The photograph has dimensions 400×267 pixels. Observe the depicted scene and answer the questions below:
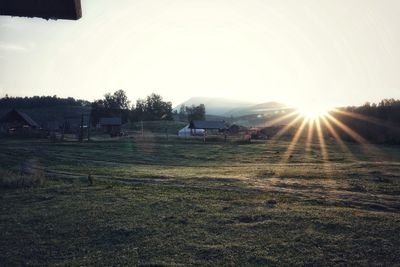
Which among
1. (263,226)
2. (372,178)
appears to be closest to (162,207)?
(263,226)

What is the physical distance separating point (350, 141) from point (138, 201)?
5859 cm

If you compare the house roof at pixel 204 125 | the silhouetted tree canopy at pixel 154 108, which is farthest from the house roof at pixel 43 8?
the silhouetted tree canopy at pixel 154 108

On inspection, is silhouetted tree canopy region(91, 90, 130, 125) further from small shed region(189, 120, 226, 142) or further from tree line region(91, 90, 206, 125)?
small shed region(189, 120, 226, 142)

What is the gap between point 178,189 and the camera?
1784 cm

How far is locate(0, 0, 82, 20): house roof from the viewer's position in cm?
349

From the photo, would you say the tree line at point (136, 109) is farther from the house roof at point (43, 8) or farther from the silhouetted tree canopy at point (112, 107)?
the house roof at point (43, 8)

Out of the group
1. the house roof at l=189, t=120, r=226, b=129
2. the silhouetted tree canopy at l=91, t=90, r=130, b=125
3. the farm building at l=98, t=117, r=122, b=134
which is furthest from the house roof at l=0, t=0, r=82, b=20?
the silhouetted tree canopy at l=91, t=90, r=130, b=125

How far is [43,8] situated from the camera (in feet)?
11.9

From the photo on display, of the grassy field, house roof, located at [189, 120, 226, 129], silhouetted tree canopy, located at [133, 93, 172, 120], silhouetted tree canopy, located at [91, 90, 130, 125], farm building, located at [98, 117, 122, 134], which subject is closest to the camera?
the grassy field

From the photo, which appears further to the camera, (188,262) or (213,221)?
(213,221)

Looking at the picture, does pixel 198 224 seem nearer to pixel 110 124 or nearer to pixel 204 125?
pixel 204 125

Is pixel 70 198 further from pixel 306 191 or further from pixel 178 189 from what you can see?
pixel 306 191

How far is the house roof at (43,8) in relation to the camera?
11.5 ft

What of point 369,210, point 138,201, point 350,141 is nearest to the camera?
point 369,210
